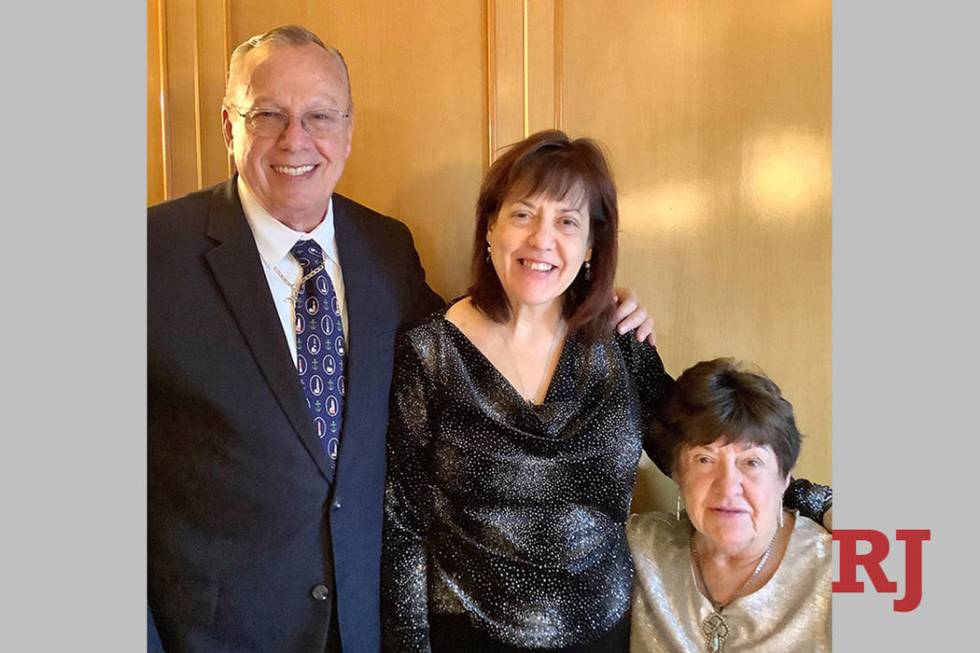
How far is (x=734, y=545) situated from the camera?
154 cm

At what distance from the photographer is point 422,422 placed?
1577mm

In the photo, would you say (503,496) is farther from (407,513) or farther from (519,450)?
(407,513)

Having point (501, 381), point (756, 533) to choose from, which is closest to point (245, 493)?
point (501, 381)

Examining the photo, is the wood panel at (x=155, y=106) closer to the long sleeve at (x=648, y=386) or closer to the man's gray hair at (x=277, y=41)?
the man's gray hair at (x=277, y=41)

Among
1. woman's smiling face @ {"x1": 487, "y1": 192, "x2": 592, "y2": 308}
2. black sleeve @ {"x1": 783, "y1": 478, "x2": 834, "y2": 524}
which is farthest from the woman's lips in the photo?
woman's smiling face @ {"x1": 487, "y1": 192, "x2": 592, "y2": 308}

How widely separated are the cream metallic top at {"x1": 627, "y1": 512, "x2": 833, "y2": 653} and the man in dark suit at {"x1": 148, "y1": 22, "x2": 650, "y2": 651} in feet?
1.81

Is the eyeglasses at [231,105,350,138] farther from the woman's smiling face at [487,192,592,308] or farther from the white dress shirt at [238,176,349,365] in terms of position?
the woman's smiling face at [487,192,592,308]

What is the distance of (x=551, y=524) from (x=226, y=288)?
2.47 feet

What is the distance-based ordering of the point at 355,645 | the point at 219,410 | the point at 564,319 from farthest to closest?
1. the point at 564,319
2. the point at 355,645
3. the point at 219,410

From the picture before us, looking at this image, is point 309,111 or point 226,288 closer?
point 226,288

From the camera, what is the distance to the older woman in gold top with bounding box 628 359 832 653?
60.1 inches

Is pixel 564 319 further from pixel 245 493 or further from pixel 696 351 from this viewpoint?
pixel 245 493

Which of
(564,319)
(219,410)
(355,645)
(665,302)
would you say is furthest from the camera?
(665,302)

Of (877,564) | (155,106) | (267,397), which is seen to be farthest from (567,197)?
(155,106)
